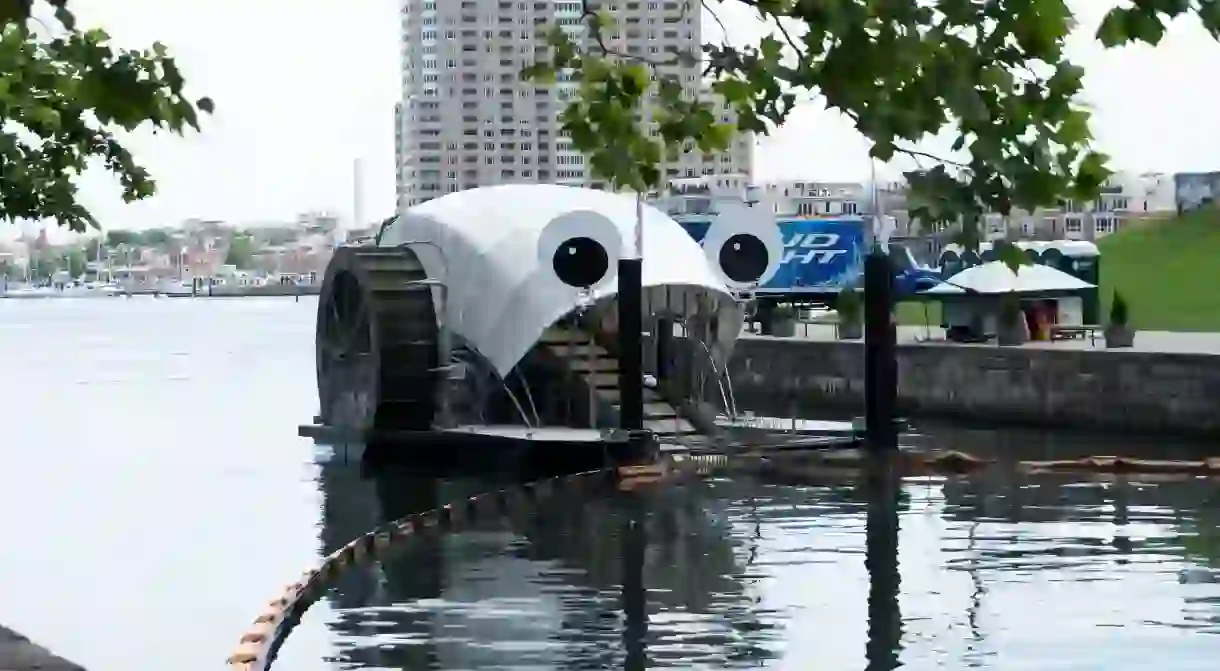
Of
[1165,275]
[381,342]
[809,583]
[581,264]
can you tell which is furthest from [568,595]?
[1165,275]

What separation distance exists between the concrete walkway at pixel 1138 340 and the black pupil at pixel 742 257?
1018cm

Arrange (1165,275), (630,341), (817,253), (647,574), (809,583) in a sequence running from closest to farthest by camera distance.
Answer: (809,583) → (647,574) → (630,341) → (817,253) → (1165,275)

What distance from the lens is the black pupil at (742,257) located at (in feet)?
104

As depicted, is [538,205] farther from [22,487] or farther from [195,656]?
[195,656]

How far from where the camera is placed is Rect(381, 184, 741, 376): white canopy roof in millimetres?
29516

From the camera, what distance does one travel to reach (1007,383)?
137ft

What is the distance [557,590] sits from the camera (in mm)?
20078

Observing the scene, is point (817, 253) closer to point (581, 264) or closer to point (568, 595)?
point (581, 264)

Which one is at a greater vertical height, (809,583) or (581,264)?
(581,264)

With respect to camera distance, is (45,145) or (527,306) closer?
(45,145)

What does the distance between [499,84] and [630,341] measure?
8193 mm

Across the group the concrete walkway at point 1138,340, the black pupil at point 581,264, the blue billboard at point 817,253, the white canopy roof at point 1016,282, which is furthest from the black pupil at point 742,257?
the blue billboard at point 817,253

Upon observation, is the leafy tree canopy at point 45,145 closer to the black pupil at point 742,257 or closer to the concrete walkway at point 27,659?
the concrete walkway at point 27,659

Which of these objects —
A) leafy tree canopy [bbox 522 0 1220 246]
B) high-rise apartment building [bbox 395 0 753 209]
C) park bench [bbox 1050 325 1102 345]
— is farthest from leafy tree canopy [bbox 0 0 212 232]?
park bench [bbox 1050 325 1102 345]
